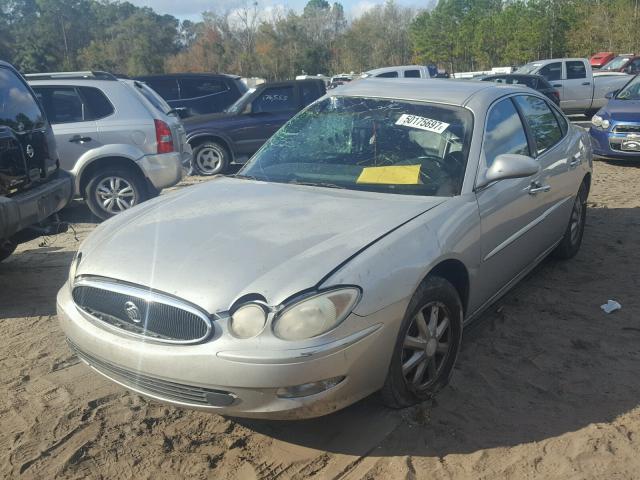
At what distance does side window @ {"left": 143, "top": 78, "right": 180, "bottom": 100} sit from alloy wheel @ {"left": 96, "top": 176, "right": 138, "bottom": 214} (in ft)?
21.8

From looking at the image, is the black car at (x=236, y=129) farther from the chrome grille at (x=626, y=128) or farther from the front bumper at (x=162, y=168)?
the chrome grille at (x=626, y=128)

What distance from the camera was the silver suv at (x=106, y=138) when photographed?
7.68 m

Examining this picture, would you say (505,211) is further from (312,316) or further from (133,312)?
(133,312)

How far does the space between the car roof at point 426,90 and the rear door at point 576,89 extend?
15.3 metres

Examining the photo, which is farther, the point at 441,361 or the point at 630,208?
the point at 630,208

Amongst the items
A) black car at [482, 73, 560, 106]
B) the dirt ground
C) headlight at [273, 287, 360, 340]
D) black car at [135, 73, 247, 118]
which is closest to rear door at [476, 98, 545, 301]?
the dirt ground

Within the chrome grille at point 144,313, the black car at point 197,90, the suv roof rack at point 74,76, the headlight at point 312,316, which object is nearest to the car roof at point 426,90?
the headlight at point 312,316

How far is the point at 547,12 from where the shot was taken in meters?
40.1

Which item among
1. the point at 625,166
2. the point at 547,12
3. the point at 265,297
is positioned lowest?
the point at 625,166

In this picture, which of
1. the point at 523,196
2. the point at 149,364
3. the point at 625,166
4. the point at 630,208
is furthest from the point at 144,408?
the point at 625,166

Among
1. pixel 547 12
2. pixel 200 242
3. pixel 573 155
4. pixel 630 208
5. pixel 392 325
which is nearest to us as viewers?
pixel 392 325

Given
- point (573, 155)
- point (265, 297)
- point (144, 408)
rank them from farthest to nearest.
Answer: point (573, 155), point (144, 408), point (265, 297)

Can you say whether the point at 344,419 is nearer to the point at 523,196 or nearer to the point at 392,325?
the point at 392,325

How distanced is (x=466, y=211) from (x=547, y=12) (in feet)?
137
